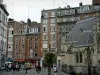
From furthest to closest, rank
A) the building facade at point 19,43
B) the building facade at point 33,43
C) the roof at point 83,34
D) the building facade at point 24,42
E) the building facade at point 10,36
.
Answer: the building facade at point 10,36
the building facade at point 19,43
the building facade at point 24,42
the building facade at point 33,43
the roof at point 83,34

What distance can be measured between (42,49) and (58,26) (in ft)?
33.3

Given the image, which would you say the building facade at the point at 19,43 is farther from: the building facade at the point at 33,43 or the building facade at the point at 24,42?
the building facade at the point at 33,43

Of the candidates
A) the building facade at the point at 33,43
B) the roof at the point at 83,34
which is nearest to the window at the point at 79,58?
the roof at the point at 83,34

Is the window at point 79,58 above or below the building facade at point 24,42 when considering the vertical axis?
below

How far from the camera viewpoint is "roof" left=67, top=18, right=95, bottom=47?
52.3 meters

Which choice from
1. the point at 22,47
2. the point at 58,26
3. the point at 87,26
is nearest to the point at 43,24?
the point at 58,26

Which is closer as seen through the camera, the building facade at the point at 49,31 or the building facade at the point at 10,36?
the building facade at the point at 49,31

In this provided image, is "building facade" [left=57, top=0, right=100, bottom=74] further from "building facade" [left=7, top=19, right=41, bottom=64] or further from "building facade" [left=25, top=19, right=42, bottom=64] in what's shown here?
"building facade" [left=7, top=19, right=41, bottom=64]

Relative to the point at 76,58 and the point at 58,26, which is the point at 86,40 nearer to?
the point at 76,58

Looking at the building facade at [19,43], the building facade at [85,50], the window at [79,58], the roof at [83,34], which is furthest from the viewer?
the building facade at [19,43]

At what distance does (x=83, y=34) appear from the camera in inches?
2207

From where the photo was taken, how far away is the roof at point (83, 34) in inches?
2061

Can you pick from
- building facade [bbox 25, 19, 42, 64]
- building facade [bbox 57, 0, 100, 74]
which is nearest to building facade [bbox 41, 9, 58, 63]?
building facade [bbox 25, 19, 42, 64]

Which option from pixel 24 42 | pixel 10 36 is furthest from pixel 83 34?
pixel 10 36
